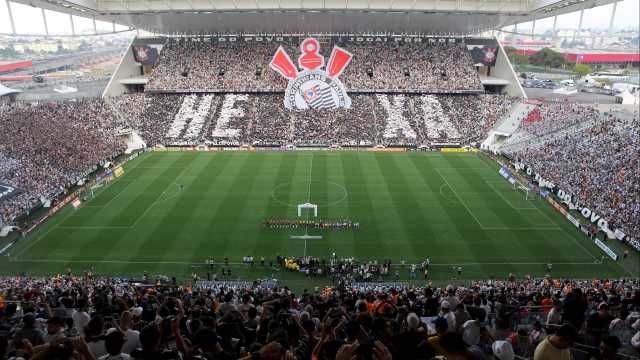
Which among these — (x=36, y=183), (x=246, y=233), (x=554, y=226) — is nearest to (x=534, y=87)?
(x=554, y=226)

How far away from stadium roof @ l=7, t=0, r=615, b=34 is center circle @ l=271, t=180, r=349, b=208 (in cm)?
2525

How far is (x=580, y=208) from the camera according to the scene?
31625 millimetres

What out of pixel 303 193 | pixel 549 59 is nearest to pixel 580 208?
pixel 303 193

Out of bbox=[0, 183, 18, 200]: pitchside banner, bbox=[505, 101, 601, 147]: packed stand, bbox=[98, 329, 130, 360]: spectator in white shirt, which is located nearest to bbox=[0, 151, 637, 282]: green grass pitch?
bbox=[0, 183, 18, 200]: pitchside banner

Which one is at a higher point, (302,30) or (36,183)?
(302,30)

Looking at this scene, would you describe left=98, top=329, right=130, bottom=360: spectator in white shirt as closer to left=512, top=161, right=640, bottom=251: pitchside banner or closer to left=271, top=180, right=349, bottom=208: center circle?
left=271, top=180, right=349, bottom=208: center circle

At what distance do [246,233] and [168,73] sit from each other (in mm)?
40920

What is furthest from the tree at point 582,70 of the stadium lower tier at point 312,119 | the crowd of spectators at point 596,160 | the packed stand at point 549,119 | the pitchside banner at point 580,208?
the pitchside banner at point 580,208

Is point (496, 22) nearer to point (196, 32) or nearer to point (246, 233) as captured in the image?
point (196, 32)

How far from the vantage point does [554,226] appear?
29797 mm

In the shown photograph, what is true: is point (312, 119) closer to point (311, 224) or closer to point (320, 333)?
point (311, 224)

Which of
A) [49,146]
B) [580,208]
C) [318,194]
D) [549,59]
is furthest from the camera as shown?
[549,59]

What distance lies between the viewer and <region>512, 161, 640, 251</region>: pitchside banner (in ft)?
89.3

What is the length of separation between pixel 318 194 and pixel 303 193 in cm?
118
